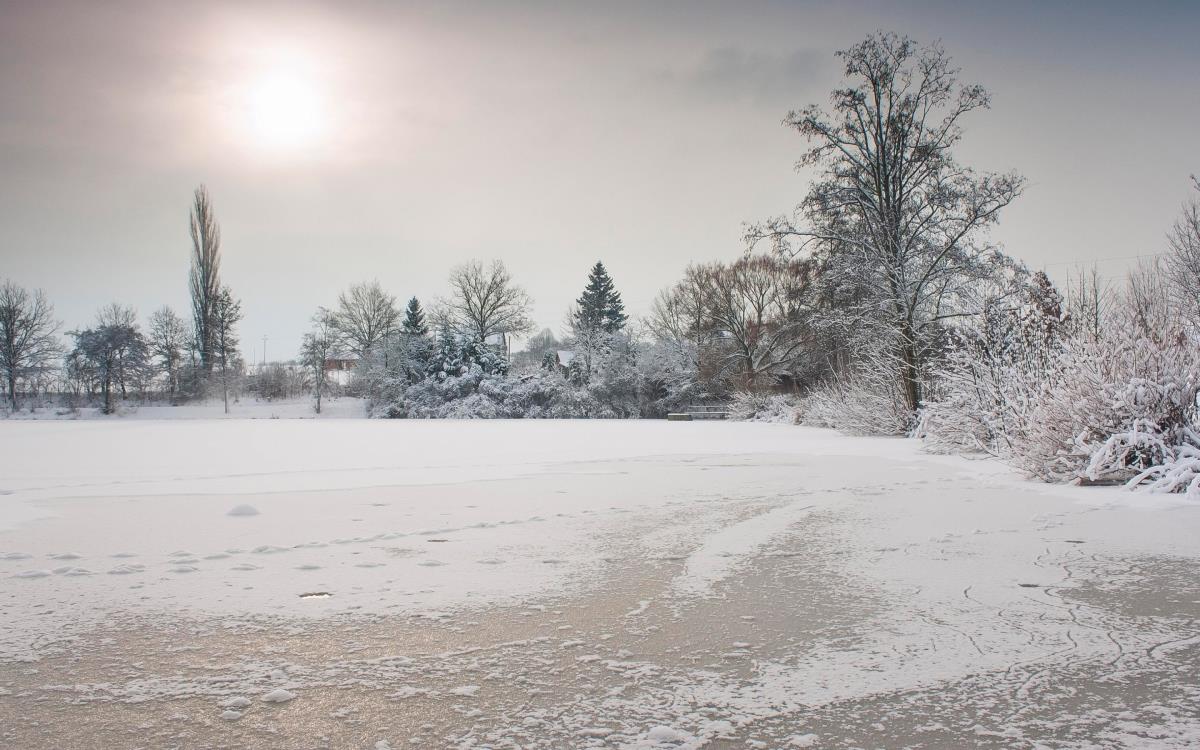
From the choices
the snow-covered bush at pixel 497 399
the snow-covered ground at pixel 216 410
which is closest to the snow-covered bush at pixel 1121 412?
the snow-covered bush at pixel 497 399

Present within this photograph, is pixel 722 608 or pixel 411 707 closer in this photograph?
pixel 411 707

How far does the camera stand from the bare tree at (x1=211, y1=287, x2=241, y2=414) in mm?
49156

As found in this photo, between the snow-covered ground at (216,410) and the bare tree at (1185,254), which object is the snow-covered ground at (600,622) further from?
the snow-covered ground at (216,410)

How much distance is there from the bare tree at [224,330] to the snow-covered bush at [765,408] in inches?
1378

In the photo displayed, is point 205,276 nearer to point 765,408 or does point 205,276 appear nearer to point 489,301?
point 489,301

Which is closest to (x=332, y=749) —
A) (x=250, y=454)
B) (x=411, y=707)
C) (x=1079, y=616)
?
(x=411, y=707)

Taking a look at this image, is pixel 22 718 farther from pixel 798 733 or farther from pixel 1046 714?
pixel 1046 714

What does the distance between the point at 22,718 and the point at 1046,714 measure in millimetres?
2729

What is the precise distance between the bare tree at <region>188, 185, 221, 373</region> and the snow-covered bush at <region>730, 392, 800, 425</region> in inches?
1465

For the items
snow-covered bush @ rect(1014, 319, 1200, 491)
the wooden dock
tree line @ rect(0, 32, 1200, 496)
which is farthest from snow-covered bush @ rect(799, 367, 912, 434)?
the wooden dock

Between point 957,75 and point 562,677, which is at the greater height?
point 957,75

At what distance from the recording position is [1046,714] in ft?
6.30

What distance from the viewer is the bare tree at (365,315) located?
171 ft

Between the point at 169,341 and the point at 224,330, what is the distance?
170 inches
